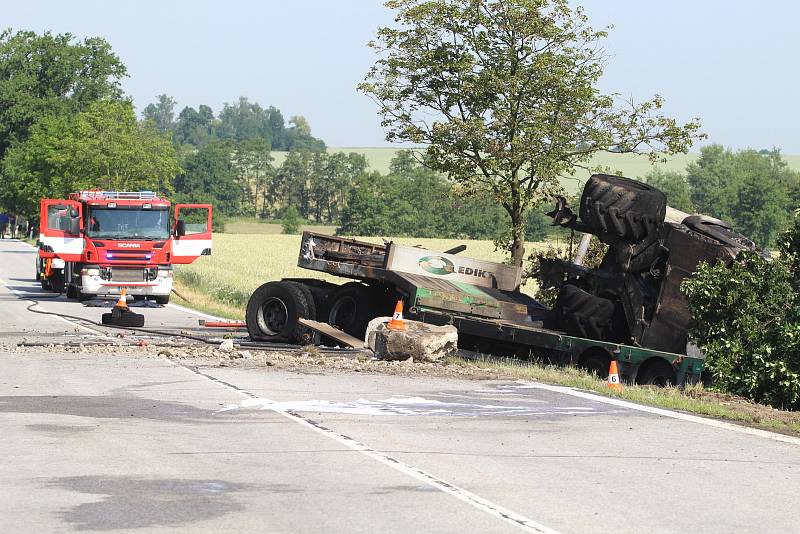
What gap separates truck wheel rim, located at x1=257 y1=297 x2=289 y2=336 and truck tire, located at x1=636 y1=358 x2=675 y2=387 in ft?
21.0

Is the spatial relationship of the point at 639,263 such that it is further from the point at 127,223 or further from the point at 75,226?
the point at 75,226

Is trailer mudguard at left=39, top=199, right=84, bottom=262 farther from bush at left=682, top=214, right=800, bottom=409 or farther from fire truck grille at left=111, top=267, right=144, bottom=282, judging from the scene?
bush at left=682, top=214, right=800, bottom=409

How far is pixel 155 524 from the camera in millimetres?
7156

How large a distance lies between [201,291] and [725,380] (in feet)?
76.9

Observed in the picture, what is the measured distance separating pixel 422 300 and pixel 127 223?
14285 mm

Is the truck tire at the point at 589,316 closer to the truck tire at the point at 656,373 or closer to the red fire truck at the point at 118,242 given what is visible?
the truck tire at the point at 656,373

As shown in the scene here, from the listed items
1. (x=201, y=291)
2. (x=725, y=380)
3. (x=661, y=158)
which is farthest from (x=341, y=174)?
(x=725, y=380)

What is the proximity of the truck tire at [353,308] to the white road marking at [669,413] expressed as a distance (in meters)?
5.12

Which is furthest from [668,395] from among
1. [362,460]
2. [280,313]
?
[280,313]

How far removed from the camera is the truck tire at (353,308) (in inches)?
787

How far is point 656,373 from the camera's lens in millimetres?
16391

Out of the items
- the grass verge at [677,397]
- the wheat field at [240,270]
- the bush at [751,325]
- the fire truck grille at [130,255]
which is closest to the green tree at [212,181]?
the wheat field at [240,270]

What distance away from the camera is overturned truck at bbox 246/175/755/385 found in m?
16.9

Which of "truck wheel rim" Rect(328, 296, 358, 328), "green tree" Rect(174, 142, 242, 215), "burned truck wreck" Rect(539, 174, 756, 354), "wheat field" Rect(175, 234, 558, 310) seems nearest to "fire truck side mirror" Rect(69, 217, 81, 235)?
"wheat field" Rect(175, 234, 558, 310)
